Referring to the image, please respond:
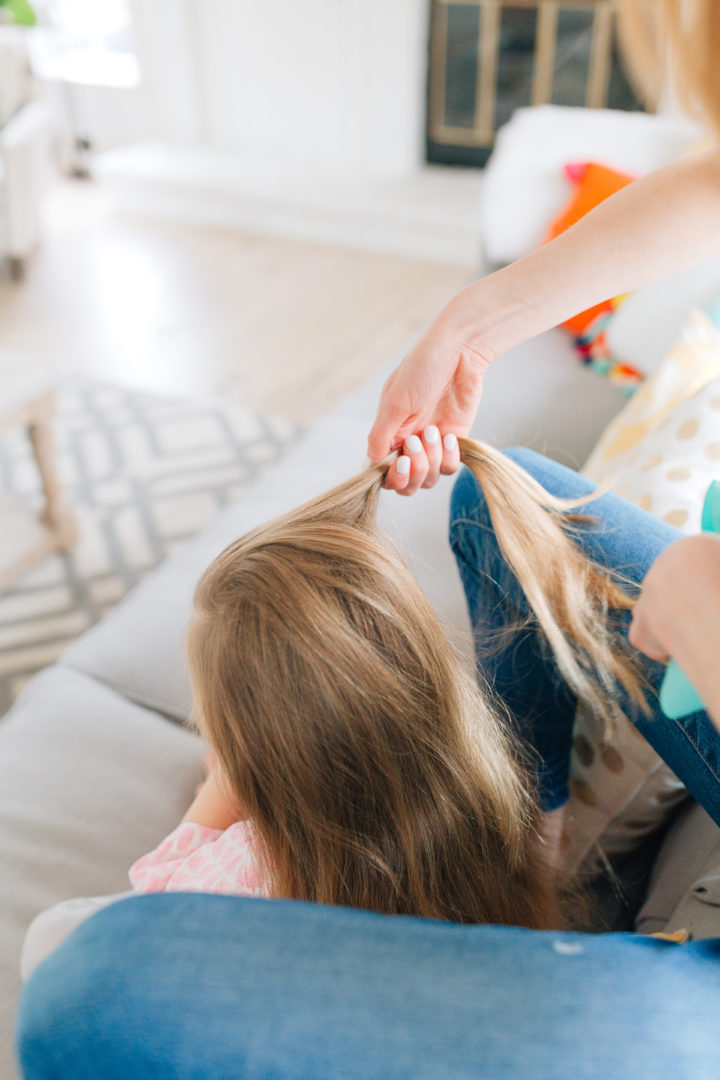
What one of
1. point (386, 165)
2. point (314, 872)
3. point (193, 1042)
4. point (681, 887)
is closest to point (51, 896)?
point (314, 872)

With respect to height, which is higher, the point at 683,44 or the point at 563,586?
the point at 683,44

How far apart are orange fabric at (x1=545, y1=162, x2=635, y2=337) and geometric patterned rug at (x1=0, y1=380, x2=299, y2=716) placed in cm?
87

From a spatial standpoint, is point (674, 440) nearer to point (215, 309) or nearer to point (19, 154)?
point (215, 309)

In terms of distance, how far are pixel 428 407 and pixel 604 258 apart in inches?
9.6

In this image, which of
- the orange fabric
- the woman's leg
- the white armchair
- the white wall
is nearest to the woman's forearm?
the woman's leg

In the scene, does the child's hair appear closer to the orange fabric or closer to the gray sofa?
the gray sofa

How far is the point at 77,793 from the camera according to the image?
0.92 metres

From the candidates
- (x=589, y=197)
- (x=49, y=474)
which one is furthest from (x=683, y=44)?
(x=49, y=474)

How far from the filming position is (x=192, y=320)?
2.93 m

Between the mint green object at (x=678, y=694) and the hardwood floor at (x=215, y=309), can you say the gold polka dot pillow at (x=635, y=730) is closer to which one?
the mint green object at (x=678, y=694)

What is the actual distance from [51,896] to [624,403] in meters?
1.30

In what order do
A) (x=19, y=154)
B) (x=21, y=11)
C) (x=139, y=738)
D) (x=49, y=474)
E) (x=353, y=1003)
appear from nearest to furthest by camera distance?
(x=353, y=1003) → (x=139, y=738) → (x=49, y=474) → (x=19, y=154) → (x=21, y=11)

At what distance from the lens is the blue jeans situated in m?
0.38

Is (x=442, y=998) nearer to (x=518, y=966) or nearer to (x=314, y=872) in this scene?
(x=518, y=966)
